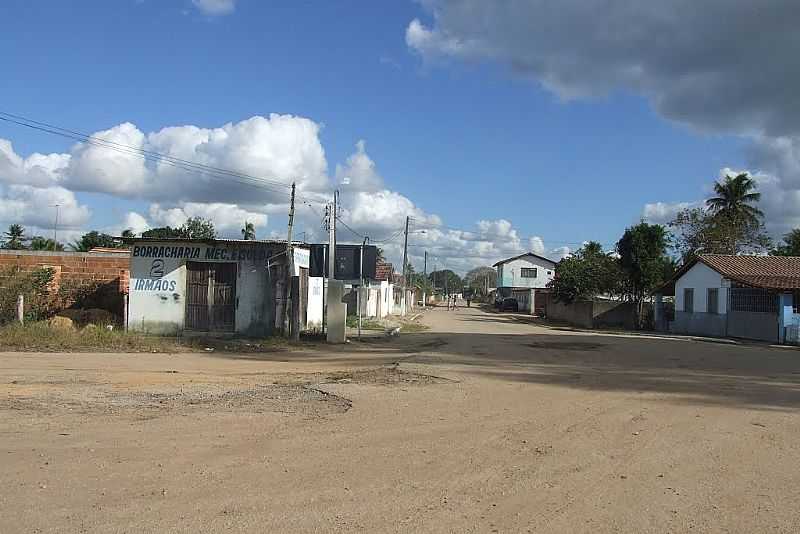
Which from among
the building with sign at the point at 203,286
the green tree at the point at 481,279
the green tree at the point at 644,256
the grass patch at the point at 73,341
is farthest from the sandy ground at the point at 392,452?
the green tree at the point at 481,279

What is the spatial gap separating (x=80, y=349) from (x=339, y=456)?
1362cm

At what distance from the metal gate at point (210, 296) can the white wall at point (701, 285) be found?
24.6 metres

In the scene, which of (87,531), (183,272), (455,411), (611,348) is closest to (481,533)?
(87,531)

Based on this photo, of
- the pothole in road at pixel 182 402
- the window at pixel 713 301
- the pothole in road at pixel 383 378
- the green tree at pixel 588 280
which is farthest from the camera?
the green tree at pixel 588 280

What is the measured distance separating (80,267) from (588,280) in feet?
111

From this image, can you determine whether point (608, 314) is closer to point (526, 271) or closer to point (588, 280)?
point (588, 280)

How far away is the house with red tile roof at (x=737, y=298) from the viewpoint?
31641 mm

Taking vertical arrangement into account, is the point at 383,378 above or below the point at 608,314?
below

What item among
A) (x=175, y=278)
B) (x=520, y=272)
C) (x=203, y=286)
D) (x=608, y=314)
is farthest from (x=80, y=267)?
(x=520, y=272)

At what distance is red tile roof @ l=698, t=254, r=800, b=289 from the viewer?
32.4 metres

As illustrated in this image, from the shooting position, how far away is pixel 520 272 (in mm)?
100562

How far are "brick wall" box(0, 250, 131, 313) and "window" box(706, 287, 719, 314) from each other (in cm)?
2821

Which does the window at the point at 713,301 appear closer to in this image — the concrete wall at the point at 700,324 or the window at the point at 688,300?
the concrete wall at the point at 700,324

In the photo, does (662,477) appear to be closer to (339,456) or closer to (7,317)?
(339,456)
